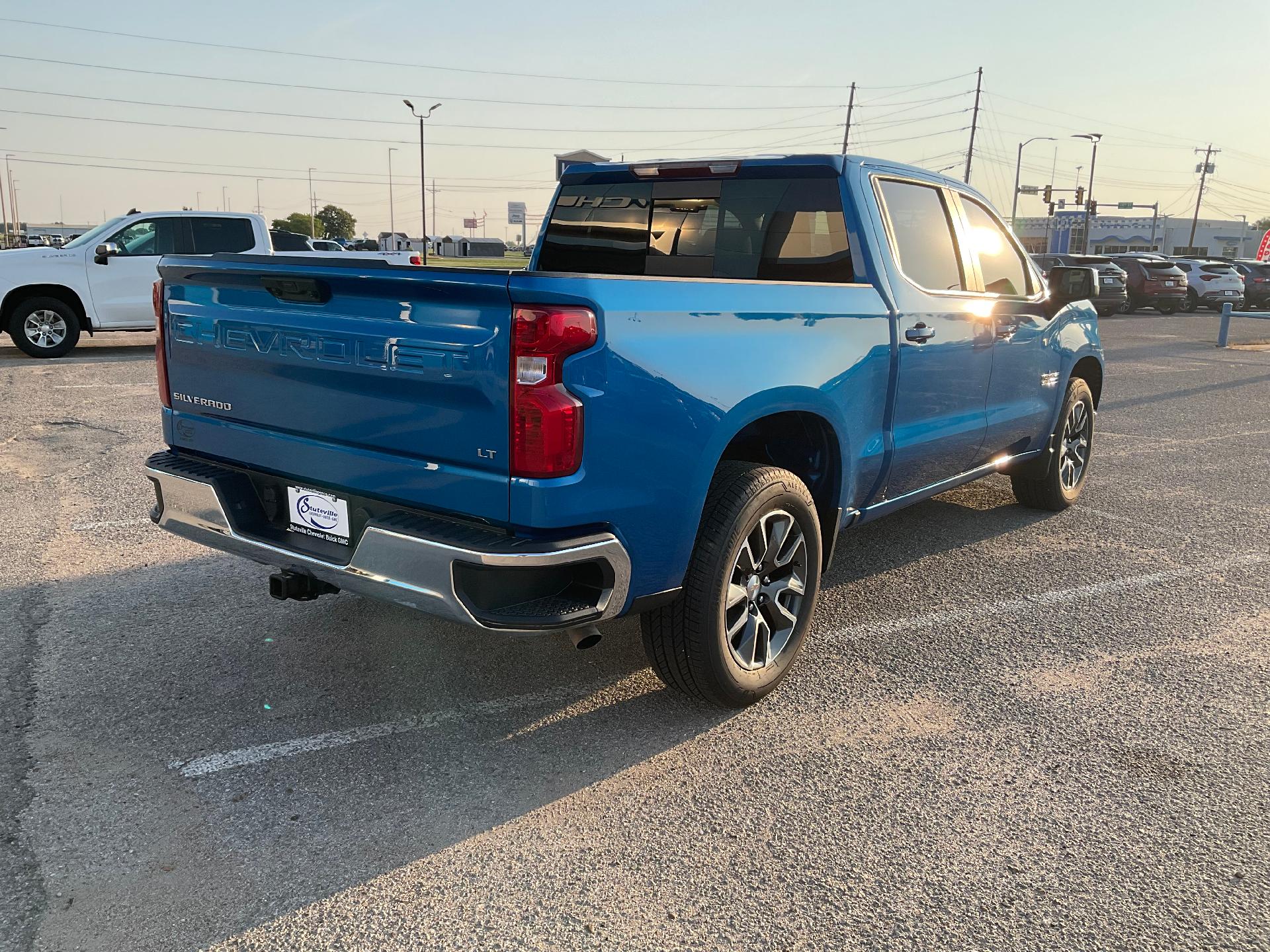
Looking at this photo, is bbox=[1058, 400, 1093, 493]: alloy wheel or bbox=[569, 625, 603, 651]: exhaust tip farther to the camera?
bbox=[1058, 400, 1093, 493]: alloy wheel

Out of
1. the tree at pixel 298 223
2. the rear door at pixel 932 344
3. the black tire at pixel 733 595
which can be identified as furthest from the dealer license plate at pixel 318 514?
the tree at pixel 298 223

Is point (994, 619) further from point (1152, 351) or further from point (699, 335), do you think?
point (1152, 351)

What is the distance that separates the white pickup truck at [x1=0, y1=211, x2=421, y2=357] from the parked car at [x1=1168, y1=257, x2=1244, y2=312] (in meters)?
28.1

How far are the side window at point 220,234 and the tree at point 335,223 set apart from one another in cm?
9626

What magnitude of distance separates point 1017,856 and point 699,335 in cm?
171

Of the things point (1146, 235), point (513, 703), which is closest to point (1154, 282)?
point (513, 703)

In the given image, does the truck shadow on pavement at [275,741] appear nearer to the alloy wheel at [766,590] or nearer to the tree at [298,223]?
the alloy wheel at [766,590]

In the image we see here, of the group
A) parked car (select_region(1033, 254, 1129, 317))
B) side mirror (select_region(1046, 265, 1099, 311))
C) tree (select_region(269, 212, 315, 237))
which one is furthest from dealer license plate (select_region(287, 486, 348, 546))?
tree (select_region(269, 212, 315, 237))

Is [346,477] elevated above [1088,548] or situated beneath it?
elevated above

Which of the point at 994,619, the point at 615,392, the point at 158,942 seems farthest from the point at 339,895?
the point at 994,619

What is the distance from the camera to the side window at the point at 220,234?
1333 centimetres

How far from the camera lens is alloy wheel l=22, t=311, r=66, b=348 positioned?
42.2 feet

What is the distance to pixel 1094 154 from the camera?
233 ft

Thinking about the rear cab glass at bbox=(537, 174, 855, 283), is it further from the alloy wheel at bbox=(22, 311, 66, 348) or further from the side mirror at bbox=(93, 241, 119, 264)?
the alloy wheel at bbox=(22, 311, 66, 348)
